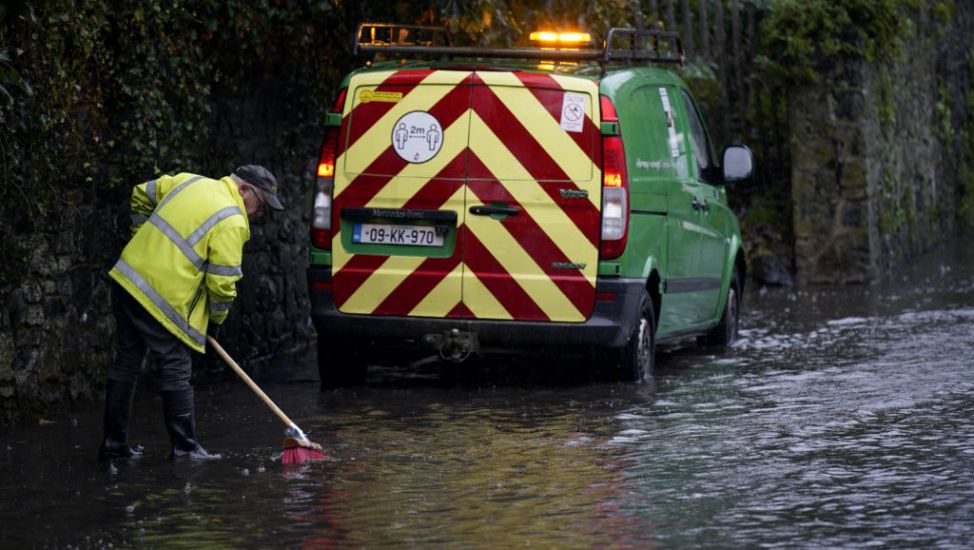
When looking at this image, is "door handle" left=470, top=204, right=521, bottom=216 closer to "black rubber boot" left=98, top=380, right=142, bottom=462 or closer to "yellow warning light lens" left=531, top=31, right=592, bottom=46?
"yellow warning light lens" left=531, top=31, right=592, bottom=46

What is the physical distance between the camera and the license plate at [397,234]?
36.6ft

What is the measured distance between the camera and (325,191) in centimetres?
1127

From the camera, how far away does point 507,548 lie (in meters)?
6.60

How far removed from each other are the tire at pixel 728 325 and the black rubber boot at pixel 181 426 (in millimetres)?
6083

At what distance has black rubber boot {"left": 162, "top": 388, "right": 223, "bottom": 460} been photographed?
29.1ft

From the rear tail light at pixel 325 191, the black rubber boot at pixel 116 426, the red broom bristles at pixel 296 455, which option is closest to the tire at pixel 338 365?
the rear tail light at pixel 325 191

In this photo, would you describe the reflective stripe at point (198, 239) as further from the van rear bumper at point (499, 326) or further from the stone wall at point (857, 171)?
the stone wall at point (857, 171)

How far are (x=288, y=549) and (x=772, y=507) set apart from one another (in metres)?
1.90


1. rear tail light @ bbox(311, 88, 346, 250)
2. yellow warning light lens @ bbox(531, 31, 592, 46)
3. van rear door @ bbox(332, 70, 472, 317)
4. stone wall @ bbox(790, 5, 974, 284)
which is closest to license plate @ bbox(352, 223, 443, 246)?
van rear door @ bbox(332, 70, 472, 317)

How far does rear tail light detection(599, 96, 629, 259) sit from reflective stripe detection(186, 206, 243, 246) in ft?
9.35

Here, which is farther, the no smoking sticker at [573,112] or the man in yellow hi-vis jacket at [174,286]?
the no smoking sticker at [573,112]

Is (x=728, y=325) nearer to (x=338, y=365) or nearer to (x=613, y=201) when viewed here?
(x=613, y=201)

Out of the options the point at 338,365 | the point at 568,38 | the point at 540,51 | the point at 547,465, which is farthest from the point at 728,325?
the point at 547,465

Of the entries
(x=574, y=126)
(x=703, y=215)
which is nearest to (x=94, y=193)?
(x=574, y=126)
